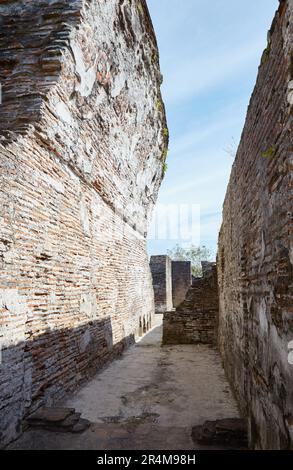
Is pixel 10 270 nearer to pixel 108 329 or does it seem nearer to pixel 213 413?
pixel 213 413

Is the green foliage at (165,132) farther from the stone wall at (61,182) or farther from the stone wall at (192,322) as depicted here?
the stone wall at (192,322)

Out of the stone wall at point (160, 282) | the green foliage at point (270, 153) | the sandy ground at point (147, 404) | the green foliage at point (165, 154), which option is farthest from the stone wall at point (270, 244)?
the stone wall at point (160, 282)

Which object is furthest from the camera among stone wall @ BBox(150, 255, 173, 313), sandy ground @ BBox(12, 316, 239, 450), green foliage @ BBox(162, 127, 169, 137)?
stone wall @ BBox(150, 255, 173, 313)

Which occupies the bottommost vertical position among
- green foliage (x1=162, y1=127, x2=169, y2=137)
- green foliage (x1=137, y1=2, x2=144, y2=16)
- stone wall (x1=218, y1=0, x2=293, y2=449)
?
stone wall (x1=218, y1=0, x2=293, y2=449)

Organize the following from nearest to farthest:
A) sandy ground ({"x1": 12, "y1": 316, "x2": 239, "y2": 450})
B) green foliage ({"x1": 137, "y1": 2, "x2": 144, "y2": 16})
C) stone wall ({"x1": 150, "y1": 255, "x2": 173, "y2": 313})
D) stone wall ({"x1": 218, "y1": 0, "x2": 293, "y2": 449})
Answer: stone wall ({"x1": 218, "y1": 0, "x2": 293, "y2": 449})
sandy ground ({"x1": 12, "y1": 316, "x2": 239, "y2": 450})
green foliage ({"x1": 137, "y1": 2, "x2": 144, "y2": 16})
stone wall ({"x1": 150, "y1": 255, "x2": 173, "y2": 313})

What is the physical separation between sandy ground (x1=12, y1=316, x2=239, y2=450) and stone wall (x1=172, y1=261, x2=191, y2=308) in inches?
579

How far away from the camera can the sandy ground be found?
3324 millimetres

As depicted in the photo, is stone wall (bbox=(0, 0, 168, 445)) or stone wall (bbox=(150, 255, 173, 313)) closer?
stone wall (bbox=(0, 0, 168, 445))

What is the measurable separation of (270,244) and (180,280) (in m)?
20.2

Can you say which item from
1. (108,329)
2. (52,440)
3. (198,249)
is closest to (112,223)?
(108,329)

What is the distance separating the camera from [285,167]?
2.04m

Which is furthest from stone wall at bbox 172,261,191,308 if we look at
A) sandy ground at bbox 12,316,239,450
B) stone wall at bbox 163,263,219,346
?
sandy ground at bbox 12,316,239,450

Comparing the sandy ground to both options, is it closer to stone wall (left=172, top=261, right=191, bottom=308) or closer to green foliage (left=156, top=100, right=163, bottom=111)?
green foliage (left=156, top=100, right=163, bottom=111)

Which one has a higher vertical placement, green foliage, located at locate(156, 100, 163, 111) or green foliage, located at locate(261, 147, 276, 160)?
green foliage, located at locate(156, 100, 163, 111)
